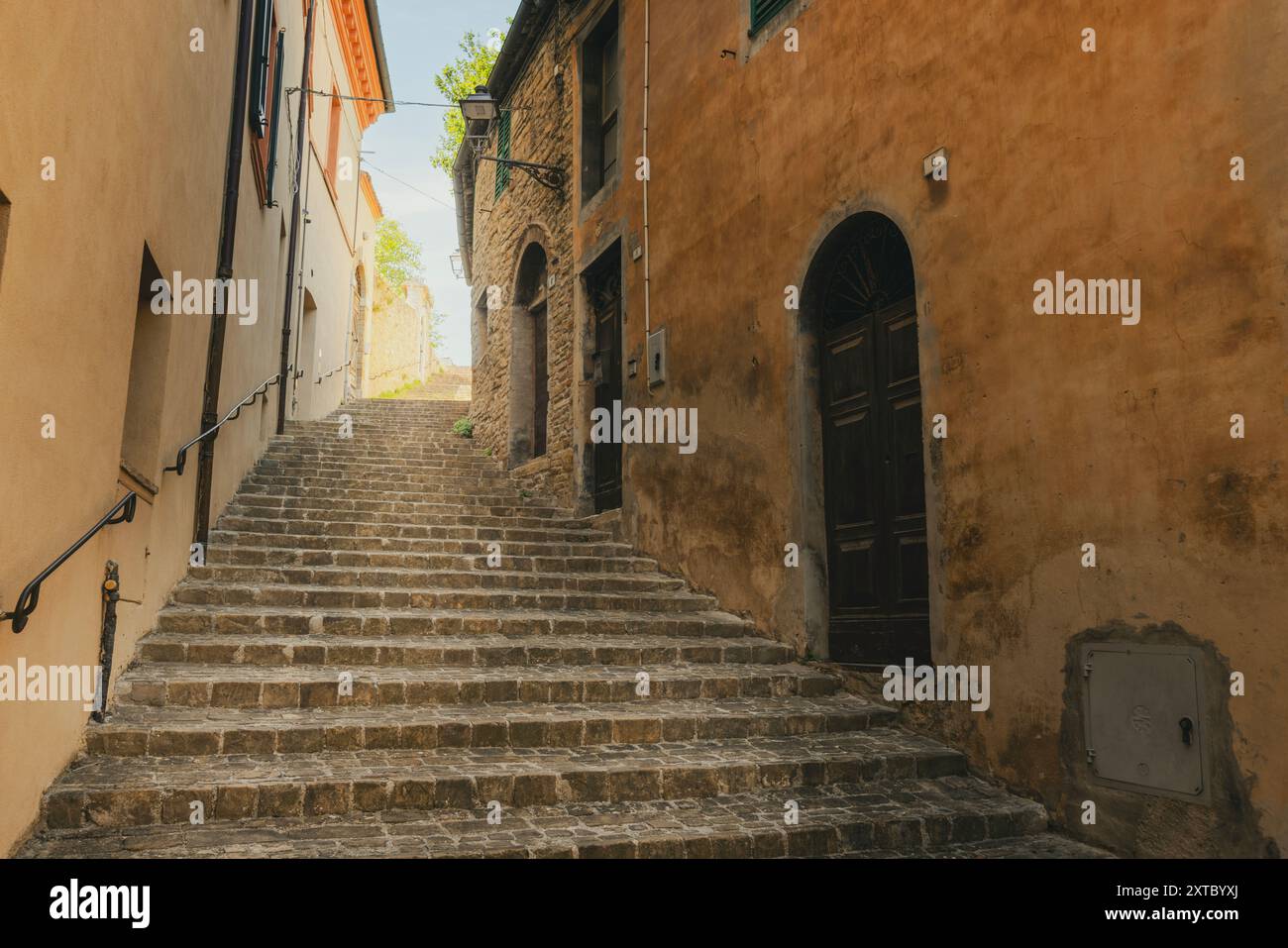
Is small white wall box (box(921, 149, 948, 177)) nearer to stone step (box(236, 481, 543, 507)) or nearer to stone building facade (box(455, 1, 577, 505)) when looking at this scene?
stone step (box(236, 481, 543, 507))

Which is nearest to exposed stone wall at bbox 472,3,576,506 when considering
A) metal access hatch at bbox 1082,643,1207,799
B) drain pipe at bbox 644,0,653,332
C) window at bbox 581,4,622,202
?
window at bbox 581,4,622,202

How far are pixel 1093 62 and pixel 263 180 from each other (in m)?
6.88

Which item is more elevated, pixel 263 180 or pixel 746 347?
pixel 263 180

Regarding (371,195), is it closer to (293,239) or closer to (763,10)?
(293,239)

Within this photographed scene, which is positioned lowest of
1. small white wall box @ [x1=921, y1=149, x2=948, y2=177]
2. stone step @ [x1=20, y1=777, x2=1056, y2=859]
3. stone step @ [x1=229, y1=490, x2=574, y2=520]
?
stone step @ [x1=20, y1=777, x2=1056, y2=859]

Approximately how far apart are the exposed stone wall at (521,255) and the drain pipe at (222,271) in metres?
4.68

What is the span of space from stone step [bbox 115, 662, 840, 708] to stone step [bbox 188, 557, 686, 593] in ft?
4.59

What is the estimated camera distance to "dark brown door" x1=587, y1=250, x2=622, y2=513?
33.3 ft

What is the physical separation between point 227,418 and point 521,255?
6860 mm

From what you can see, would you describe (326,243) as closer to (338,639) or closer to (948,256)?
(338,639)

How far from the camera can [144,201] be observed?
171 inches

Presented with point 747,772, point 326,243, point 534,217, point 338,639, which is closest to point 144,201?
point 338,639

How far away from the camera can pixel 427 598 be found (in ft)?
21.8

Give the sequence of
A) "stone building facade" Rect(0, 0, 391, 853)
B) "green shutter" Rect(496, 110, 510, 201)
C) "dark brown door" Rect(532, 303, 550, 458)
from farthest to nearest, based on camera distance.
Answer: "green shutter" Rect(496, 110, 510, 201), "dark brown door" Rect(532, 303, 550, 458), "stone building facade" Rect(0, 0, 391, 853)
